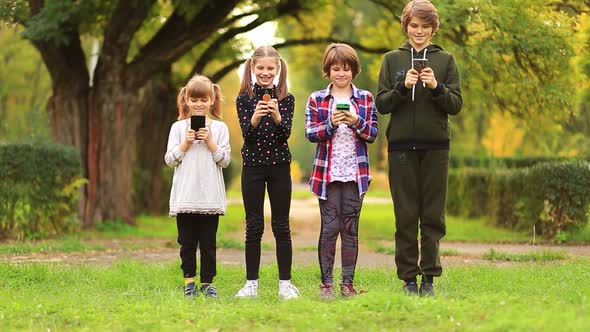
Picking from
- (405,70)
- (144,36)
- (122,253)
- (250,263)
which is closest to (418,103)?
(405,70)

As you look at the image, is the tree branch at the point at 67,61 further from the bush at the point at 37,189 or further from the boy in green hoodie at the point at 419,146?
the boy in green hoodie at the point at 419,146

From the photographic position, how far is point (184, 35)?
1608cm

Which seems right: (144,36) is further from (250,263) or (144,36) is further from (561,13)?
(250,263)

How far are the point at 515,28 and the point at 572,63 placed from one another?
1.19 metres

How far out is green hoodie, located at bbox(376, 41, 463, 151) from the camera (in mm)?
6379

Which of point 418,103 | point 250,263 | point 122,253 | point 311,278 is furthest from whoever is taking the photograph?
point 122,253

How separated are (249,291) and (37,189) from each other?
7.48 metres

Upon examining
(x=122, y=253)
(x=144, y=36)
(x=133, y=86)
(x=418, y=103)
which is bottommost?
(x=122, y=253)

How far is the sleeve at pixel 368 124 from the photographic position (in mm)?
6594

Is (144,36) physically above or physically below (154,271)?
above

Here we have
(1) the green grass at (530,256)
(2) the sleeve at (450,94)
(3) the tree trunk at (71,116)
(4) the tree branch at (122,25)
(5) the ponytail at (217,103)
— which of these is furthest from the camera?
(3) the tree trunk at (71,116)

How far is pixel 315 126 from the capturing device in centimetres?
671

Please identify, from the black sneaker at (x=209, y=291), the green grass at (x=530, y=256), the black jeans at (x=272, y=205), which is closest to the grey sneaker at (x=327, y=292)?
the black jeans at (x=272, y=205)

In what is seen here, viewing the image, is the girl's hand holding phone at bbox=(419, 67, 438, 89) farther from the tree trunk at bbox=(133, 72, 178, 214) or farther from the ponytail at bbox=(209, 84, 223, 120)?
the tree trunk at bbox=(133, 72, 178, 214)
